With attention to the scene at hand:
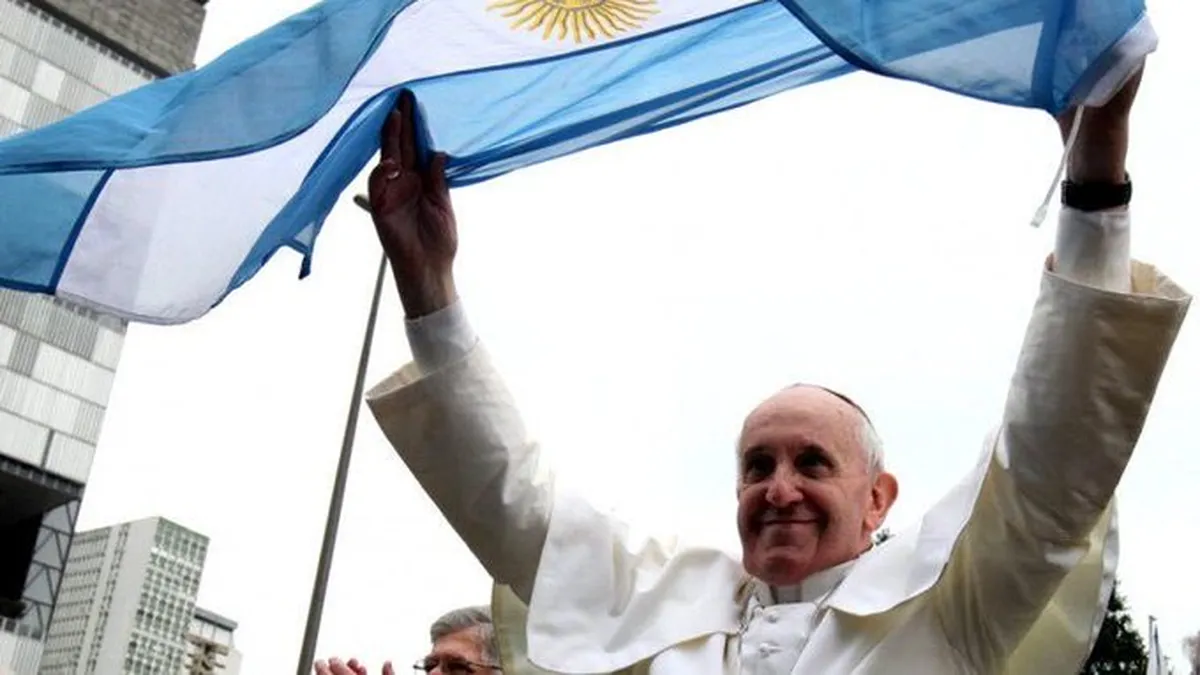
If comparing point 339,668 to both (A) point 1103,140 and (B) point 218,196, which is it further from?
(A) point 1103,140

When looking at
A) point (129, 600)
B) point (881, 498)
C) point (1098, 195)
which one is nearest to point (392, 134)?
point (881, 498)

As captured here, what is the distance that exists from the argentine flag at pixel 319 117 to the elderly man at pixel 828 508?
0.15 meters

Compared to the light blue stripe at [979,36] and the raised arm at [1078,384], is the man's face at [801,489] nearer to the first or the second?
the raised arm at [1078,384]

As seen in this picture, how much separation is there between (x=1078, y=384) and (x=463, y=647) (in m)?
2.94

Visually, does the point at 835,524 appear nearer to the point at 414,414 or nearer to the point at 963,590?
the point at 963,590

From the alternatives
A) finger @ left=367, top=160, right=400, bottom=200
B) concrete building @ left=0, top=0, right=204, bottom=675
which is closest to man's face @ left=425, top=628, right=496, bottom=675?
finger @ left=367, top=160, right=400, bottom=200

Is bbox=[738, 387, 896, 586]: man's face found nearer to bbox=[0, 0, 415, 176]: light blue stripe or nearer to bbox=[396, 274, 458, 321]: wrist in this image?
bbox=[396, 274, 458, 321]: wrist

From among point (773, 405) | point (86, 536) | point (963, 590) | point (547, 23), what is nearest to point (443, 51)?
point (547, 23)

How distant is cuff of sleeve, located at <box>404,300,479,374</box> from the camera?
3.66 meters

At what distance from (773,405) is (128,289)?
61.1 inches

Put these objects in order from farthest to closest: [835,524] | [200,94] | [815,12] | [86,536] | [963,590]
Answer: [86,536], [200,94], [835,524], [963,590], [815,12]

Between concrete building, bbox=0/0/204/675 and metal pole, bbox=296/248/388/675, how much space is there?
24004mm

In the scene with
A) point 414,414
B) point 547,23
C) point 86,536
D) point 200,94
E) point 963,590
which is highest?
point 86,536

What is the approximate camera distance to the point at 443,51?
382 cm
